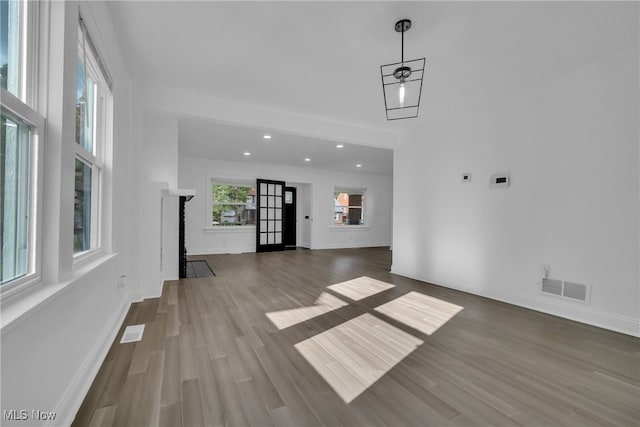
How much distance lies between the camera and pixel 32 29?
134 centimetres

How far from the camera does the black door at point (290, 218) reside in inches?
387

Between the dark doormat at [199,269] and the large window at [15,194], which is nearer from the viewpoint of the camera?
the large window at [15,194]

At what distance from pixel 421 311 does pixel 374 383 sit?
5.33 feet

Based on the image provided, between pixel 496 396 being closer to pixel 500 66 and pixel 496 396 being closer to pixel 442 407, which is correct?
pixel 442 407

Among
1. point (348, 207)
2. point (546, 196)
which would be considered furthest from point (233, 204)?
point (546, 196)

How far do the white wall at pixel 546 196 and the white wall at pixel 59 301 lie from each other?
13.7 ft

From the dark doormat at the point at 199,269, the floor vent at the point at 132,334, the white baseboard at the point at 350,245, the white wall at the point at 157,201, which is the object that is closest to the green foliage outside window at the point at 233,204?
the dark doormat at the point at 199,269

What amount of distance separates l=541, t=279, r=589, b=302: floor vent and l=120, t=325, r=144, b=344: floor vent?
4.14 meters

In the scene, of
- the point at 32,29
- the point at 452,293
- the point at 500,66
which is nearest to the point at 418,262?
the point at 452,293

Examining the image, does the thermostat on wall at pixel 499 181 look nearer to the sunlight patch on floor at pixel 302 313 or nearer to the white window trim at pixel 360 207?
the sunlight patch on floor at pixel 302 313

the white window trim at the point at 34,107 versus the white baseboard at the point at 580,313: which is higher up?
the white window trim at the point at 34,107

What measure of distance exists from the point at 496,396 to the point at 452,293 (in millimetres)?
2458

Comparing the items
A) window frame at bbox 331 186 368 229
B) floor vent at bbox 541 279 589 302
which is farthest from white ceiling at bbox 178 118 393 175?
floor vent at bbox 541 279 589 302

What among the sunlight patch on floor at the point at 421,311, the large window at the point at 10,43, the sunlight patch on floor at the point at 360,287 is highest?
the large window at the point at 10,43
